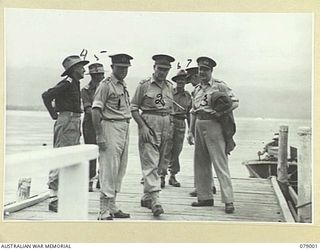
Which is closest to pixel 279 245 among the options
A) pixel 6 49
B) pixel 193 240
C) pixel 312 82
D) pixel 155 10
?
pixel 193 240

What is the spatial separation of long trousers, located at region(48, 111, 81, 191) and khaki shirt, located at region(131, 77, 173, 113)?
0.34 ft

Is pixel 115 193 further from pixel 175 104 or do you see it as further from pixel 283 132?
pixel 283 132

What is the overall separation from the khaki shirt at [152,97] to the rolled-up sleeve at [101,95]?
0.16ft

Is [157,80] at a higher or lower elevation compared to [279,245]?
higher

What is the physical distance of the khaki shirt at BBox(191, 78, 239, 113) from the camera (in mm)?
1022

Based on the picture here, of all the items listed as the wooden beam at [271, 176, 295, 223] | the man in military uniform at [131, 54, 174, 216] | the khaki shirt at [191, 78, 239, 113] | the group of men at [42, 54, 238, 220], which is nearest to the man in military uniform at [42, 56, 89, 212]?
the group of men at [42, 54, 238, 220]

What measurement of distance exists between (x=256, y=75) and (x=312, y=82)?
10 cm

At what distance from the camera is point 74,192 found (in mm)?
953

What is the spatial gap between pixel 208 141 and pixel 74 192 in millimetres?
252

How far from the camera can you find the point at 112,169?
3.36 ft

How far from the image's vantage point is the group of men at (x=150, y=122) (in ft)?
3.34

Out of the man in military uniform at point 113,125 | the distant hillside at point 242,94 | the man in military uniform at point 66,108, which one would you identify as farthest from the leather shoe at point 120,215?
the distant hillside at point 242,94

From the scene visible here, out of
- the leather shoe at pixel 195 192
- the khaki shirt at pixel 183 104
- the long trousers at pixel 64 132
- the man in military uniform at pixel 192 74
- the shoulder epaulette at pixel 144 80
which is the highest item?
the man in military uniform at pixel 192 74

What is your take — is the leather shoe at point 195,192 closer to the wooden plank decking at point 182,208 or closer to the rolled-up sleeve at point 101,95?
the wooden plank decking at point 182,208
